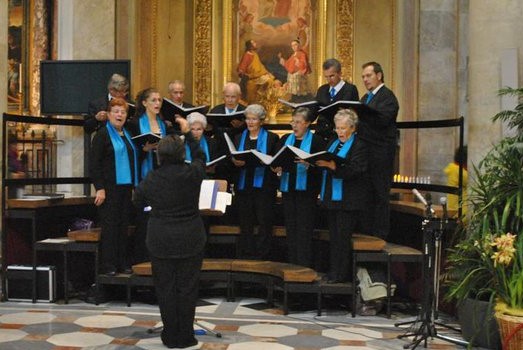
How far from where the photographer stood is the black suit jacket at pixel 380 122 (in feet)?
30.1

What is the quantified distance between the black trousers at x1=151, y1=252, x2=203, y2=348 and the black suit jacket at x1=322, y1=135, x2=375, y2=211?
6.57 feet

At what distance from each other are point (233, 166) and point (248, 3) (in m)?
7.77

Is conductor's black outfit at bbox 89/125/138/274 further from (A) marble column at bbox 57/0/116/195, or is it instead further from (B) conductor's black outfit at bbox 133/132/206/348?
(A) marble column at bbox 57/0/116/195

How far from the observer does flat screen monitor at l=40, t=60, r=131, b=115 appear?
1087 cm

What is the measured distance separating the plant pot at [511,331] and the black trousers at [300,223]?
2666 mm

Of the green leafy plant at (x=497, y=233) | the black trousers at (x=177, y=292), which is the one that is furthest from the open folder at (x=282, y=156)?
the black trousers at (x=177, y=292)

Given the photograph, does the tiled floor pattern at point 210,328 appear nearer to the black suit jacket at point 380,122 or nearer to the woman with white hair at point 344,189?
the woman with white hair at point 344,189

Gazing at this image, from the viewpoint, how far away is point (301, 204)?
9.23 meters

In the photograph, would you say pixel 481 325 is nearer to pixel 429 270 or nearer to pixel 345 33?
pixel 429 270

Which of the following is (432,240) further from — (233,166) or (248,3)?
(248,3)

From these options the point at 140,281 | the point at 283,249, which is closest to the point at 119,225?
the point at 140,281

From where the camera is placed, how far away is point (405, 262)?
978cm

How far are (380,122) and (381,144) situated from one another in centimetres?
23

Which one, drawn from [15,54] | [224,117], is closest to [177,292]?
[224,117]
